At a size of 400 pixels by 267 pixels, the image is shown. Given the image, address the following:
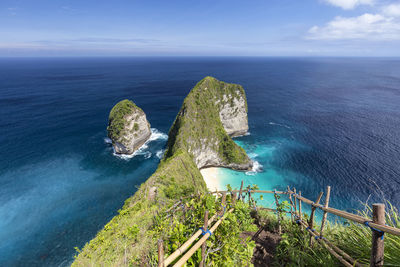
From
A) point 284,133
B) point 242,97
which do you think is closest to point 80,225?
point 242,97

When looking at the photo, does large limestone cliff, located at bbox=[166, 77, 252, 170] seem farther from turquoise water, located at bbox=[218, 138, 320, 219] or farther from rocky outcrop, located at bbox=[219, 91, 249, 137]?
rocky outcrop, located at bbox=[219, 91, 249, 137]

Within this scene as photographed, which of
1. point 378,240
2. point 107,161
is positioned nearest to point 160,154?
point 107,161

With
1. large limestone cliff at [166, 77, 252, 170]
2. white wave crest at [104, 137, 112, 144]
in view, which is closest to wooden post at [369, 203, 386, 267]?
large limestone cliff at [166, 77, 252, 170]

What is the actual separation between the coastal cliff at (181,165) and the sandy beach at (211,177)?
5.03 feet

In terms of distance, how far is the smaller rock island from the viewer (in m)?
42.9

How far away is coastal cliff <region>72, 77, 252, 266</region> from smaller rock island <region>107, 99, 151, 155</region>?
905 centimetres

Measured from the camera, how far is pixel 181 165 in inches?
1107

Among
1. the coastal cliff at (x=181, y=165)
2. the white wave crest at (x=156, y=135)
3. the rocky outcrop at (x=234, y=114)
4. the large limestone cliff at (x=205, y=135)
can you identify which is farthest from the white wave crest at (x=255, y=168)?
the white wave crest at (x=156, y=135)

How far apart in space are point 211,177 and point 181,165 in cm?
1197

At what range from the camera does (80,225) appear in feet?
89.1

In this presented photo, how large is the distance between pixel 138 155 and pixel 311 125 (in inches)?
2264

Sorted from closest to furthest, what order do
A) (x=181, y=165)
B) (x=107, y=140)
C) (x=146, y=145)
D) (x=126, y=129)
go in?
(x=181, y=165)
(x=126, y=129)
(x=146, y=145)
(x=107, y=140)

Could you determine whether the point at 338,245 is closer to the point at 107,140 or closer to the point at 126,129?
the point at 126,129

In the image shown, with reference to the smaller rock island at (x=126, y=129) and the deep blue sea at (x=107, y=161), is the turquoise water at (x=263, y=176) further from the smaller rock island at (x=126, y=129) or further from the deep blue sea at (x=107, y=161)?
the smaller rock island at (x=126, y=129)
